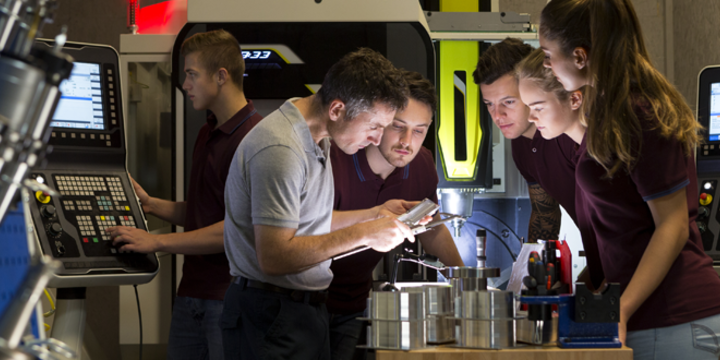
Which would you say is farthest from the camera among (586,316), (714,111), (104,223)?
(714,111)

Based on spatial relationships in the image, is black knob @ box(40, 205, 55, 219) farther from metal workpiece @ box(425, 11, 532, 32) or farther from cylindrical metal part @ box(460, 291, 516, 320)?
metal workpiece @ box(425, 11, 532, 32)

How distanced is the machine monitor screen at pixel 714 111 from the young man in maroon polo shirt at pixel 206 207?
193 cm

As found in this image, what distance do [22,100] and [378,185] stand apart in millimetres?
1778

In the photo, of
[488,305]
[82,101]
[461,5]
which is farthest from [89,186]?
[461,5]

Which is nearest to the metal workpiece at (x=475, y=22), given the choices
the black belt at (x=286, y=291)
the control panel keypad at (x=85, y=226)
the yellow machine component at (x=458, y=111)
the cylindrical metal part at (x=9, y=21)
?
the yellow machine component at (x=458, y=111)

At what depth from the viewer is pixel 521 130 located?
2.16m

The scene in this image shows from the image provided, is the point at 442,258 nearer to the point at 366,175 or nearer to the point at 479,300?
the point at 366,175

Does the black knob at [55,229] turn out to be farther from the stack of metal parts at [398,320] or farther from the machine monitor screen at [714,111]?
the machine monitor screen at [714,111]

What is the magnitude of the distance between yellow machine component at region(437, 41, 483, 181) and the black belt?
1046 millimetres

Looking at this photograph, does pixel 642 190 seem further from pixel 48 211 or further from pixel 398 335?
pixel 48 211

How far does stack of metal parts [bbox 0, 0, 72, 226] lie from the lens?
0.36 m

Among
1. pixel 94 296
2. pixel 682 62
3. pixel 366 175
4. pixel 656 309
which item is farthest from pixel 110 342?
pixel 682 62

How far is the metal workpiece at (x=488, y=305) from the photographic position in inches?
48.1

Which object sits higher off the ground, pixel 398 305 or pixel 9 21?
pixel 9 21
